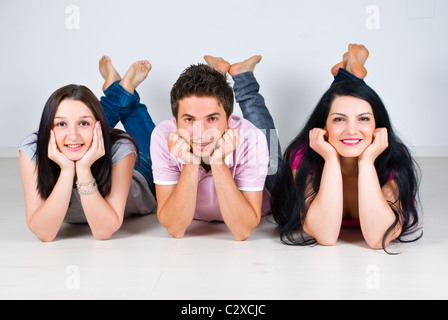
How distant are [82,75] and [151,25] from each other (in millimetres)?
561

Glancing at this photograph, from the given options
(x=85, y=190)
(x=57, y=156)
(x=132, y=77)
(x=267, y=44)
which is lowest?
(x=85, y=190)

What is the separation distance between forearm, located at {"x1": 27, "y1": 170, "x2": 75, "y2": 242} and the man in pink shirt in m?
0.28

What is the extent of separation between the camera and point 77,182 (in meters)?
1.72

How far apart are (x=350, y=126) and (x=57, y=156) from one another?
883mm

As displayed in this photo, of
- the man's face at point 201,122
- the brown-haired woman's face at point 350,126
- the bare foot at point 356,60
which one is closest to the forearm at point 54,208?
the man's face at point 201,122

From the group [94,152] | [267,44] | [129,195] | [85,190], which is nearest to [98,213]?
[85,190]

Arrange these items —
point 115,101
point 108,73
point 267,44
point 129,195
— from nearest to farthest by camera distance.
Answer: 1. point 129,195
2. point 115,101
3. point 108,73
4. point 267,44

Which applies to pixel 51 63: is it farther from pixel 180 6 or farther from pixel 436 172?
pixel 436 172

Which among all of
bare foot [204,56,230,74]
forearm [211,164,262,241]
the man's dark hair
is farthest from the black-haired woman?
A: bare foot [204,56,230,74]

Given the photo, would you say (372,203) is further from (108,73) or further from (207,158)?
(108,73)

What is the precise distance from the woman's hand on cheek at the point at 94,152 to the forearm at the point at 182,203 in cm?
26

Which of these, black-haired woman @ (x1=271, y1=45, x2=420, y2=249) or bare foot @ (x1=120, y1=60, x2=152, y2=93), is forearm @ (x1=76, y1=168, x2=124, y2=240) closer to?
black-haired woman @ (x1=271, y1=45, x2=420, y2=249)

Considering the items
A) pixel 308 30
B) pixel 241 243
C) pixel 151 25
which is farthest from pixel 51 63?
pixel 241 243

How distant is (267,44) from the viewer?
3.47 m
